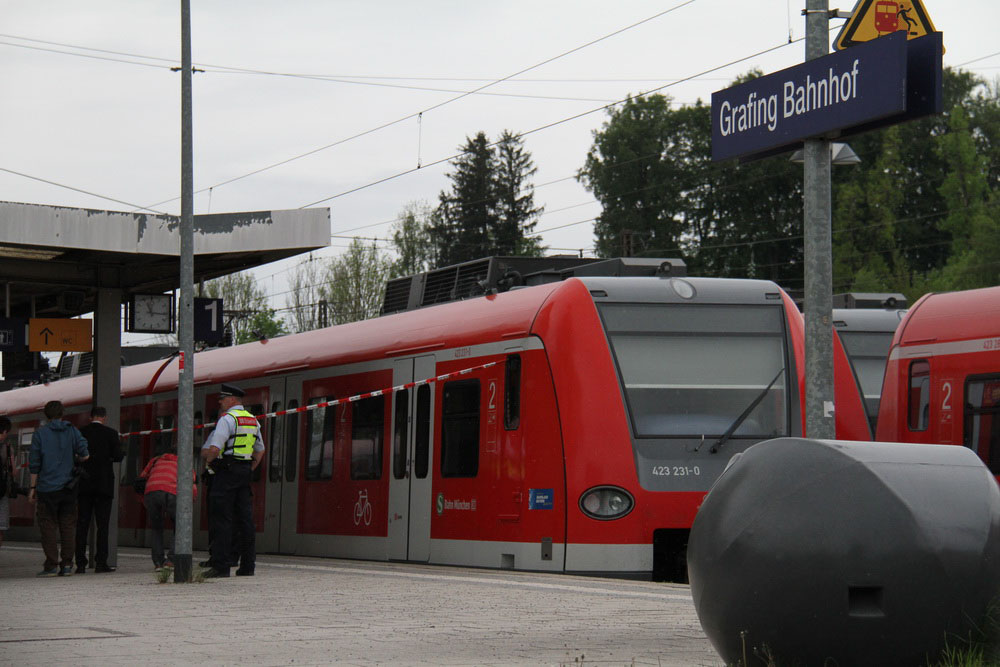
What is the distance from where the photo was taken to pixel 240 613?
983 centimetres

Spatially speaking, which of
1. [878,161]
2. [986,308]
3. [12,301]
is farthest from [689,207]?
[986,308]

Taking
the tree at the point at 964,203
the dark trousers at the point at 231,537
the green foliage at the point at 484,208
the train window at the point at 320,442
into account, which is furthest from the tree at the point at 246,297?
the dark trousers at the point at 231,537

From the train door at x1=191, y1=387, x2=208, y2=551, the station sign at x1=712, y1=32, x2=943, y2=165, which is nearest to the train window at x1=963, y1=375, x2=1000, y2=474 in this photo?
the station sign at x1=712, y1=32, x2=943, y2=165

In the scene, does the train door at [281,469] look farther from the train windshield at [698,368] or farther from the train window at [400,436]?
the train windshield at [698,368]

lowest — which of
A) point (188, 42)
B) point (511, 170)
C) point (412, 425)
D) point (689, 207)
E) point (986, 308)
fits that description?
point (412, 425)

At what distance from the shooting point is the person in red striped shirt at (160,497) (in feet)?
52.7

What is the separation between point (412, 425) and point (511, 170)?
62.5 metres

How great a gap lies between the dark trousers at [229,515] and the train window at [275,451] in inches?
218

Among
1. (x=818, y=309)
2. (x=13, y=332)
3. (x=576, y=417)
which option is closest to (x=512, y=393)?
(x=576, y=417)

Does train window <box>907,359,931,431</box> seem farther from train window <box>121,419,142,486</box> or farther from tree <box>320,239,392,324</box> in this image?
tree <box>320,239,392,324</box>

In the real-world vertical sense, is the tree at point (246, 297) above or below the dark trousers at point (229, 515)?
above

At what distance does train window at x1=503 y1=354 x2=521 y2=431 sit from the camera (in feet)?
45.3

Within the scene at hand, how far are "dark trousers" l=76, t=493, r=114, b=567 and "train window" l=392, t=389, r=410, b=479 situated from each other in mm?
3089

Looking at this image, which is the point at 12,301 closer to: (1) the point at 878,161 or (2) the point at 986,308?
(2) the point at 986,308
